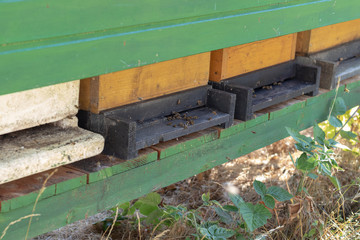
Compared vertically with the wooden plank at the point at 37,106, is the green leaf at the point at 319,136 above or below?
below

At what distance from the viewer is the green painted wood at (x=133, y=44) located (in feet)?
4.87

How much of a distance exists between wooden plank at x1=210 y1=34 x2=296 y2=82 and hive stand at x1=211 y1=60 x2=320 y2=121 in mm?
33

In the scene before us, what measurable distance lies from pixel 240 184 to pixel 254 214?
1402 mm

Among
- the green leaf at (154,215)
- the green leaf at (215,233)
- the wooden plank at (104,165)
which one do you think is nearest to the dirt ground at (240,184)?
the green leaf at (154,215)

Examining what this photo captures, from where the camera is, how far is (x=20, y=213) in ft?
5.76

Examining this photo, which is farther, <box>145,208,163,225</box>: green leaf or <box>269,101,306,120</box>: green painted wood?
<box>269,101,306,120</box>: green painted wood

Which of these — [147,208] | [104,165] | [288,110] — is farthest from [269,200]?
[104,165]

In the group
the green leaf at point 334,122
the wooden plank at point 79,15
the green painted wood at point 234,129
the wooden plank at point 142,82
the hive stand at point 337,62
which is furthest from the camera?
the hive stand at point 337,62

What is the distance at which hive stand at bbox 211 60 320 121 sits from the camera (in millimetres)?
2658

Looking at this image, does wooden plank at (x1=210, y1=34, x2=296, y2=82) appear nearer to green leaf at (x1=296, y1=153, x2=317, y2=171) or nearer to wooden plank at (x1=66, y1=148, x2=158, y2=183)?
green leaf at (x1=296, y1=153, x2=317, y2=171)

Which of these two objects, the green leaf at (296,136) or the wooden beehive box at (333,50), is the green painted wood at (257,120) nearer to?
the green leaf at (296,136)

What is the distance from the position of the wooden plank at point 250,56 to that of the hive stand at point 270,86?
0.03 m

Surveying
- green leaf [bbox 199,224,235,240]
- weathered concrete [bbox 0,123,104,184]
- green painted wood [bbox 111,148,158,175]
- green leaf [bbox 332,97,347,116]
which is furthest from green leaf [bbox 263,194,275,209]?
green leaf [bbox 332,97,347,116]

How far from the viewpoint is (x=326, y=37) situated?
3525 mm
